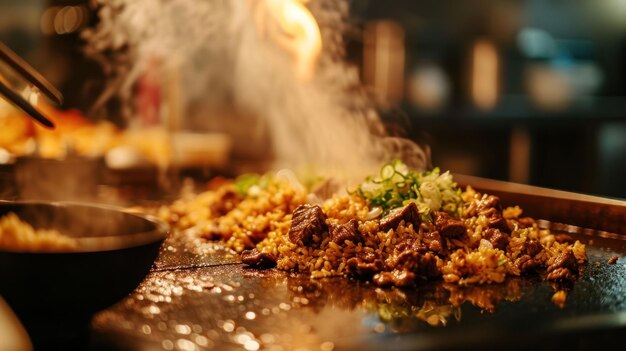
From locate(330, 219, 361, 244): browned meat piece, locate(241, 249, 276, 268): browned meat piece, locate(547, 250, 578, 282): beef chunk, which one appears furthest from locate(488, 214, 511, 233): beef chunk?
locate(241, 249, 276, 268): browned meat piece

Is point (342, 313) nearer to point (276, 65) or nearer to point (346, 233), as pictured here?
point (346, 233)

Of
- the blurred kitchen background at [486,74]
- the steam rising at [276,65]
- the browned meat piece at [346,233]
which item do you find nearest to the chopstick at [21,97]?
the browned meat piece at [346,233]

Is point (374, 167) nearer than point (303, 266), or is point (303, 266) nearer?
point (303, 266)

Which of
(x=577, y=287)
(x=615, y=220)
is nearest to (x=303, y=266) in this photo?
(x=577, y=287)

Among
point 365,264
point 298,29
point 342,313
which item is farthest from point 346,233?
point 298,29

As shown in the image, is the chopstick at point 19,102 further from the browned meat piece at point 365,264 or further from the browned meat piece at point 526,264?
the browned meat piece at point 526,264

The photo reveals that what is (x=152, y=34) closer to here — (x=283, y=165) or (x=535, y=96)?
(x=283, y=165)

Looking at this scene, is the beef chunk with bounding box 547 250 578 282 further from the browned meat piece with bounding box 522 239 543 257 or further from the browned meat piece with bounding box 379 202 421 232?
the browned meat piece with bounding box 379 202 421 232
